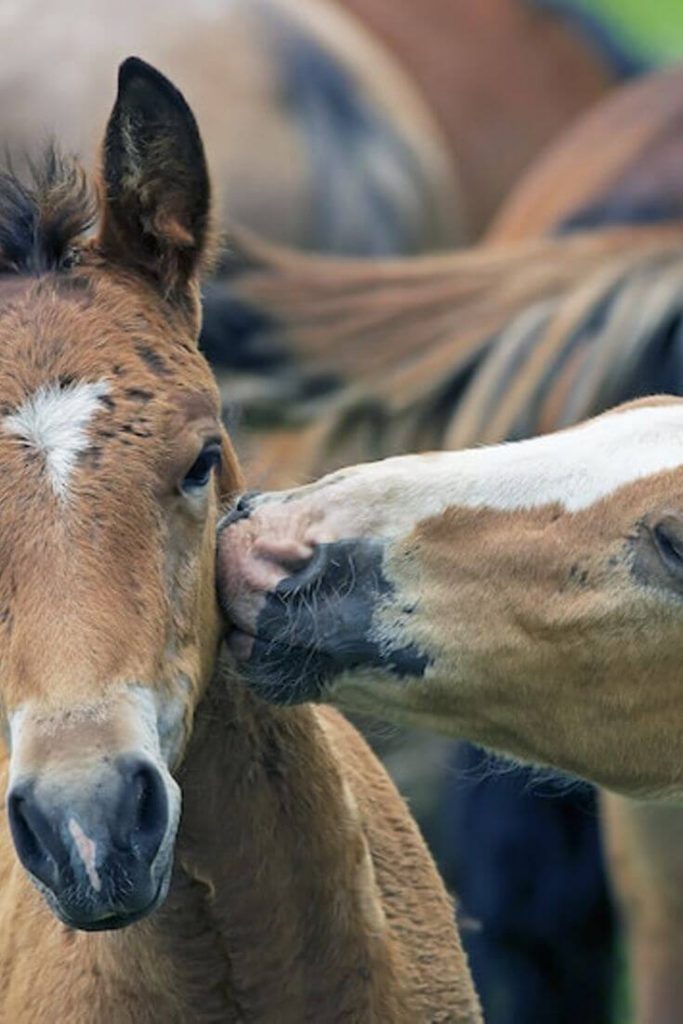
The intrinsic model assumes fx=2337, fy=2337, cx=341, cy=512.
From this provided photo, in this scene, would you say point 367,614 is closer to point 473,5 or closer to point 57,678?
point 57,678

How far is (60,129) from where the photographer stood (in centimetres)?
673

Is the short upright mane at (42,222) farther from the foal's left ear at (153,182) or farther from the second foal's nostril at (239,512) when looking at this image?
the second foal's nostril at (239,512)

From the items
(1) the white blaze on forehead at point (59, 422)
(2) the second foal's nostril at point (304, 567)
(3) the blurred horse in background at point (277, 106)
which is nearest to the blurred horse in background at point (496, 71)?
(3) the blurred horse in background at point (277, 106)

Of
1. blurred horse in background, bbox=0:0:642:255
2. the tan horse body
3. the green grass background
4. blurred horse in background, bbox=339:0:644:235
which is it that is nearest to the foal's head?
blurred horse in background, bbox=0:0:642:255

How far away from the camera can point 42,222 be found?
2.83 metres

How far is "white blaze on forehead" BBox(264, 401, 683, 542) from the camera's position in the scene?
283 cm

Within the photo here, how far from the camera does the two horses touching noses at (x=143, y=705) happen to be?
244cm

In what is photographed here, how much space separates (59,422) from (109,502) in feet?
0.39

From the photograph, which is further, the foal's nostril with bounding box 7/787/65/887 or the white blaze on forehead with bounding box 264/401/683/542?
the white blaze on forehead with bounding box 264/401/683/542

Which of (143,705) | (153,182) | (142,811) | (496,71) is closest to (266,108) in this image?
(496,71)

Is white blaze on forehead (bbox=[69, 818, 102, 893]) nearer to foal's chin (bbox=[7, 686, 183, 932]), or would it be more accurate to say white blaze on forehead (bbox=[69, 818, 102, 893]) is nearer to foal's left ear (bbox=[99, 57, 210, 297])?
foal's chin (bbox=[7, 686, 183, 932])

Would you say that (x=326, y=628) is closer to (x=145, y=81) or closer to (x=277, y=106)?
(x=145, y=81)

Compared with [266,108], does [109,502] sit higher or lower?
higher

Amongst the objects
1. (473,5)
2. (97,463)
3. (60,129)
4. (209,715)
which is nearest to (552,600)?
(209,715)
